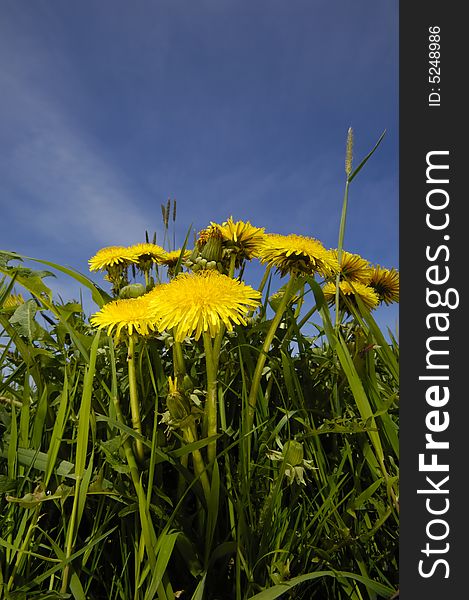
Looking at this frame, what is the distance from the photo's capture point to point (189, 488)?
69 centimetres

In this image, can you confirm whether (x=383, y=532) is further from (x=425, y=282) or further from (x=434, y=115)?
(x=434, y=115)

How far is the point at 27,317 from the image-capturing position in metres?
0.99

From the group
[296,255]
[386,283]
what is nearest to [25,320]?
[296,255]

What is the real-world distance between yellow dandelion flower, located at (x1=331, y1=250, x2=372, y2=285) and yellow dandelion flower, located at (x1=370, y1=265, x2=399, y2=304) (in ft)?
0.40

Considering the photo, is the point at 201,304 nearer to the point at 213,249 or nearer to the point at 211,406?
the point at 211,406

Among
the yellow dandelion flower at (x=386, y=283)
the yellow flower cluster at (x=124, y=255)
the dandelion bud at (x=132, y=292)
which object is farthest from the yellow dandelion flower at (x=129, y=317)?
the yellow dandelion flower at (x=386, y=283)

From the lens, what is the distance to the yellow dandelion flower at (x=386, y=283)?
60.3 inches

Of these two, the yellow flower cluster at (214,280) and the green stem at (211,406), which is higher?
the yellow flower cluster at (214,280)

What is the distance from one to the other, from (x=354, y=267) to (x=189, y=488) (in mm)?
884

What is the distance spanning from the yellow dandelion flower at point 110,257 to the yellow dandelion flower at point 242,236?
0.28 m

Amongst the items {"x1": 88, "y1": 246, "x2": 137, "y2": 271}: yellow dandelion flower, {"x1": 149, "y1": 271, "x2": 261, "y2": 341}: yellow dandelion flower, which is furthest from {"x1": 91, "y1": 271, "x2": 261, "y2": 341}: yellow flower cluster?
{"x1": 88, "y1": 246, "x2": 137, "y2": 271}: yellow dandelion flower

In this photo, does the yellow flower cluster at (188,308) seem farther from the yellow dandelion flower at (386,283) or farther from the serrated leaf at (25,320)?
the yellow dandelion flower at (386,283)

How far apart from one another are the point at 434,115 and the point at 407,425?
54cm

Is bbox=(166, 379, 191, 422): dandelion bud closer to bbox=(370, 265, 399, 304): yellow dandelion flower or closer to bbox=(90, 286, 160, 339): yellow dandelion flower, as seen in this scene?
bbox=(90, 286, 160, 339): yellow dandelion flower
